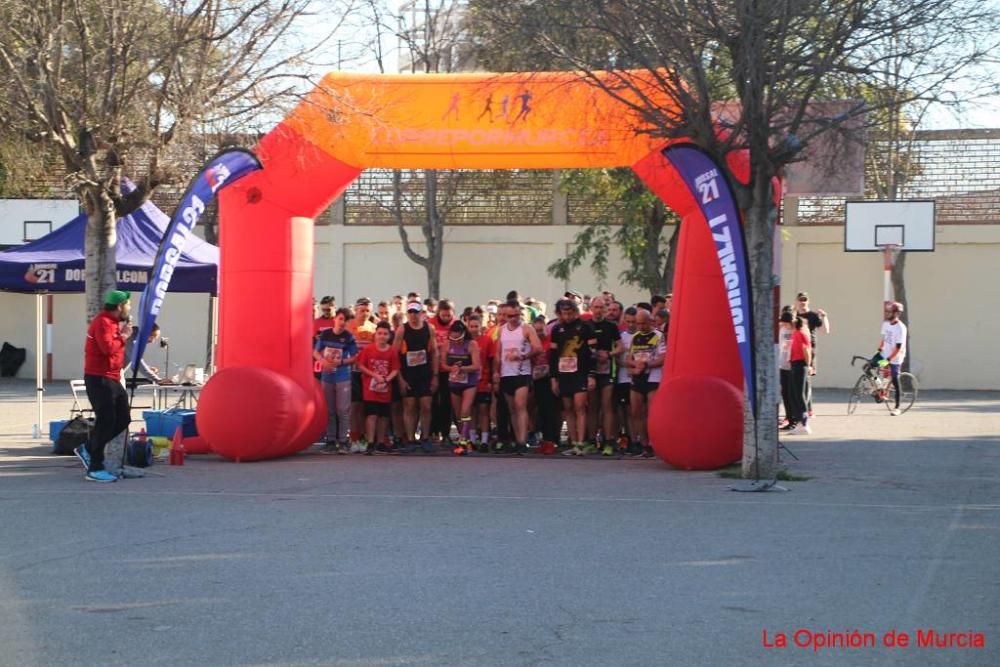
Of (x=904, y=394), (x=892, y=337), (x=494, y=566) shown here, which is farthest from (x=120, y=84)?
(x=904, y=394)

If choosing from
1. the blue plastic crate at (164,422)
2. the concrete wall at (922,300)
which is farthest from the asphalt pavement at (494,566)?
the concrete wall at (922,300)

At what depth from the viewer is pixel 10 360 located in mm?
31219

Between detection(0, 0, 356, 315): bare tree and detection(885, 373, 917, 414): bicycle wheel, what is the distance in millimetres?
12374

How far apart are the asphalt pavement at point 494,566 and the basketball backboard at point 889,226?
12571 mm

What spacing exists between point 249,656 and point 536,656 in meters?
1.35

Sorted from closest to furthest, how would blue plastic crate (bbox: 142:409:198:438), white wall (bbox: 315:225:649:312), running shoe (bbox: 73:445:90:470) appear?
1. running shoe (bbox: 73:445:90:470)
2. blue plastic crate (bbox: 142:409:198:438)
3. white wall (bbox: 315:225:649:312)

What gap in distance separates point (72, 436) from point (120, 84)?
166 inches

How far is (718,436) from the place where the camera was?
13000 mm

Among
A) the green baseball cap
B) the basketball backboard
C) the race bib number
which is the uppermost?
the basketball backboard

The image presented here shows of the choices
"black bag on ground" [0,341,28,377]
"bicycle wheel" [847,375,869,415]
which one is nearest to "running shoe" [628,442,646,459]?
"bicycle wheel" [847,375,869,415]

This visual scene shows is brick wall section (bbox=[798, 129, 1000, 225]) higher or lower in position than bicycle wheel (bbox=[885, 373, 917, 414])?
higher

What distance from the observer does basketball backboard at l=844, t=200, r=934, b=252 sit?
1005 inches

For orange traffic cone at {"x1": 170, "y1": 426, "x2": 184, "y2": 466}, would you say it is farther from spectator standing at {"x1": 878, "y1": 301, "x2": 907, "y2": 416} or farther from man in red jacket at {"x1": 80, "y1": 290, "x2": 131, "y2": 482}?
spectator standing at {"x1": 878, "y1": 301, "x2": 907, "y2": 416}

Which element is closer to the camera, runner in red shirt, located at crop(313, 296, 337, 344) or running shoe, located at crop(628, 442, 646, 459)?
running shoe, located at crop(628, 442, 646, 459)
